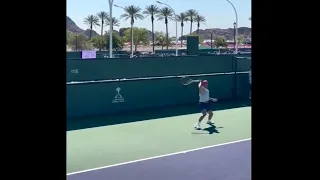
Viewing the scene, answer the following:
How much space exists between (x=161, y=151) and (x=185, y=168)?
1731 millimetres

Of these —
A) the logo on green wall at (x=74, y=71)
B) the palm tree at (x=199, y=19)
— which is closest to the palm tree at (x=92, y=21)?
the palm tree at (x=199, y=19)

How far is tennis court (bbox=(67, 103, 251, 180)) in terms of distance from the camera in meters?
8.51

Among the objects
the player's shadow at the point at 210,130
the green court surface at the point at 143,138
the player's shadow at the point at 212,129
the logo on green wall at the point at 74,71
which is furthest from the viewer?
the logo on green wall at the point at 74,71

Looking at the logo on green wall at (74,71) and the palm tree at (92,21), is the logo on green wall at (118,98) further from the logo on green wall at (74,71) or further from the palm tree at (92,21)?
the palm tree at (92,21)

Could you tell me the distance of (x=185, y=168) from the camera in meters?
8.90

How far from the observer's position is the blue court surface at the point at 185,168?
823 centimetres

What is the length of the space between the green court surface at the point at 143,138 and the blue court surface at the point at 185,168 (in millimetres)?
457

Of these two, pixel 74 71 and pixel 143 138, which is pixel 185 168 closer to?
pixel 143 138

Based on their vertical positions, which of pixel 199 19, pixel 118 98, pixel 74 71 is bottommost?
pixel 118 98

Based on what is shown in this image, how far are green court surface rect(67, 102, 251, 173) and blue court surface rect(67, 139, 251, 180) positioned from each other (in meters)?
0.46

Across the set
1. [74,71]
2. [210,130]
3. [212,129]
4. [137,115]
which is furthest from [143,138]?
[74,71]

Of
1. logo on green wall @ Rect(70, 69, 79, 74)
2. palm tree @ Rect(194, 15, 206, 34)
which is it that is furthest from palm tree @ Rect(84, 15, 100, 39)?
logo on green wall @ Rect(70, 69, 79, 74)
